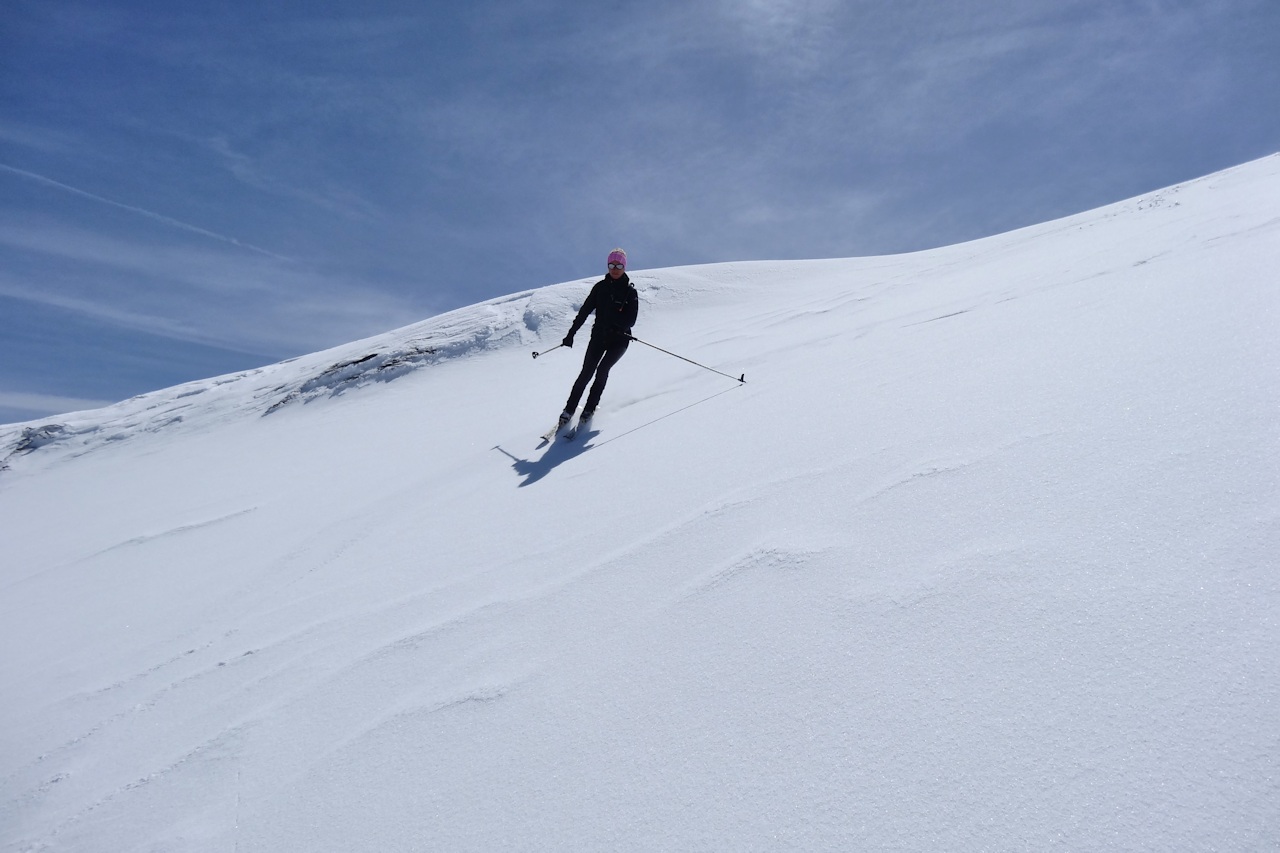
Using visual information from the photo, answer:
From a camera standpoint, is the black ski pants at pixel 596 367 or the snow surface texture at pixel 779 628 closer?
the snow surface texture at pixel 779 628

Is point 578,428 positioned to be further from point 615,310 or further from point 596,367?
point 615,310

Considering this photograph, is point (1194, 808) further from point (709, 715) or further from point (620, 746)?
point (620, 746)

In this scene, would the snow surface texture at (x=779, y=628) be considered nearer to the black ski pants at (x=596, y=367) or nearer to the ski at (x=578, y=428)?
the ski at (x=578, y=428)

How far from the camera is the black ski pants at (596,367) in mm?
4961

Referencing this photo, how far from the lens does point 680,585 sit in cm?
221

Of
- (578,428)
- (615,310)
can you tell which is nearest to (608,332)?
(615,310)

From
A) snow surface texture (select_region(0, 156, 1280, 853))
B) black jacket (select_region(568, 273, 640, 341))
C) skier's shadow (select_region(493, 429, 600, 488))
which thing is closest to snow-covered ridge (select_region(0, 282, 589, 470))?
black jacket (select_region(568, 273, 640, 341))

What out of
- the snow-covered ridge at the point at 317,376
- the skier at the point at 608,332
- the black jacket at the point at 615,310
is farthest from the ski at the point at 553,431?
the snow-covered ridge at the point at 317,376

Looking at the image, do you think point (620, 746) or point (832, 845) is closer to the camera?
point (832, 845)

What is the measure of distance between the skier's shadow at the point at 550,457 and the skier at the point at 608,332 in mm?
218

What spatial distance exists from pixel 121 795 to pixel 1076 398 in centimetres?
362

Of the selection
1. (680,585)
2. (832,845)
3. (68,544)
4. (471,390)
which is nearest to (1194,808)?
(832,845)

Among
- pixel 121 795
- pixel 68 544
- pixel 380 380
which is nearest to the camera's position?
pixel 121 795

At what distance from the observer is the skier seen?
497 centimetres
